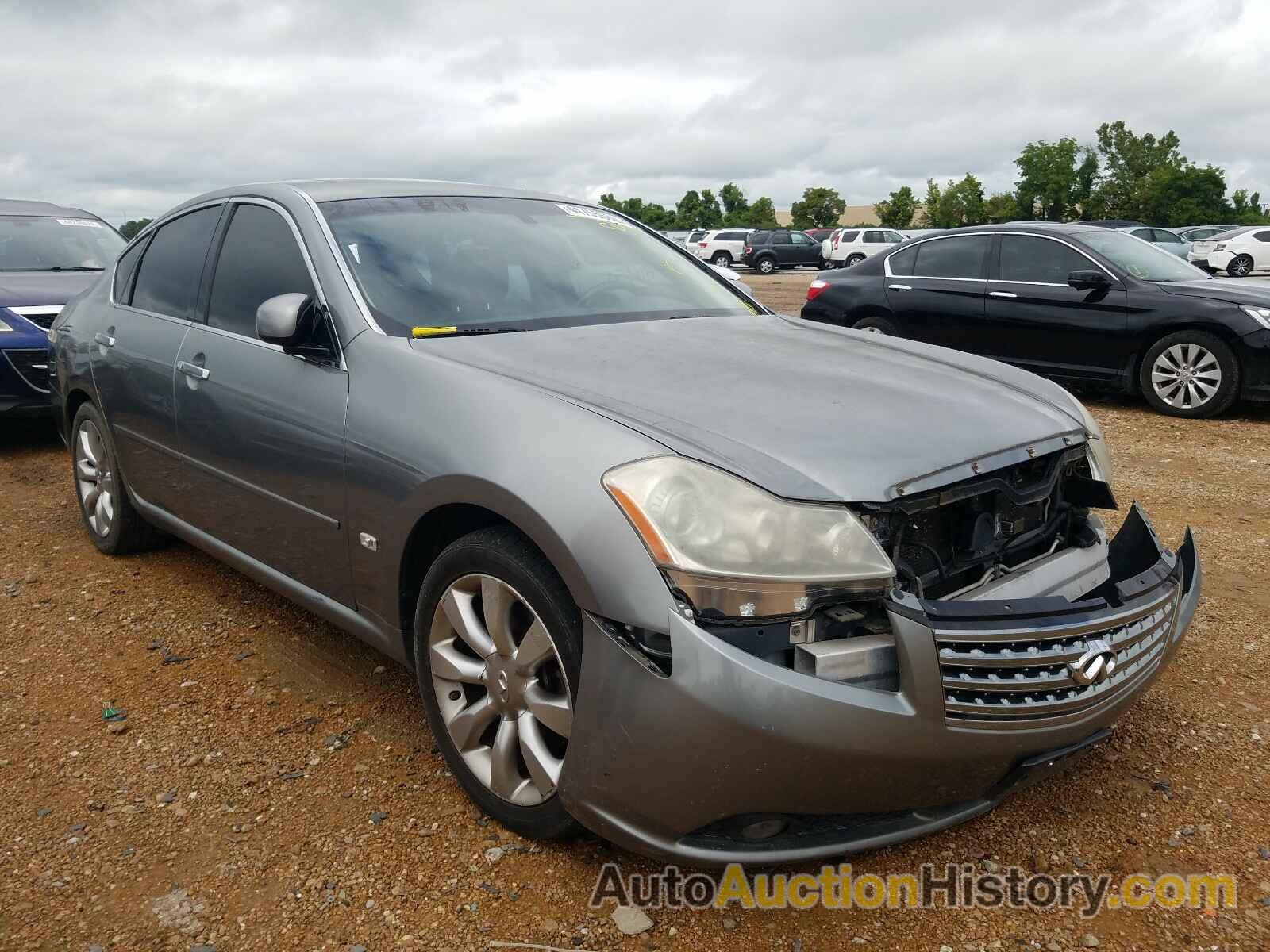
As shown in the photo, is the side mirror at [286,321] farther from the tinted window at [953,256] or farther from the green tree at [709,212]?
the green tree at [709,212]

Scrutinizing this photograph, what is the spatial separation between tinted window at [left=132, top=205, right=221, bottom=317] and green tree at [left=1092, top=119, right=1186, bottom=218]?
69324 mm

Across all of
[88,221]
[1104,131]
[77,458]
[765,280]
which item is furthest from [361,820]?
[1104,131]

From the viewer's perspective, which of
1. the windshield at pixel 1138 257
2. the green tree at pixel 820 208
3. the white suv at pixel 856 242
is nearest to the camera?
the windshield at pixel 1138 257

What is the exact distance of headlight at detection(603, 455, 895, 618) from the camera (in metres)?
1.94

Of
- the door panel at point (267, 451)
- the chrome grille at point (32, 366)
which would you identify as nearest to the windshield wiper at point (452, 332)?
the door panel at point (267, 451)

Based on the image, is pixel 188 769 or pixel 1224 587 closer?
pixel 188 769

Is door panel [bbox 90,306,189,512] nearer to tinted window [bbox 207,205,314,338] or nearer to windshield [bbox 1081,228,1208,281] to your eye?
tinted window [bbox 207,205,314,338]

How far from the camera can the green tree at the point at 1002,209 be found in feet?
219

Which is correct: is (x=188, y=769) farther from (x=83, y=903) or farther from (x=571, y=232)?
(x=571, y=232)

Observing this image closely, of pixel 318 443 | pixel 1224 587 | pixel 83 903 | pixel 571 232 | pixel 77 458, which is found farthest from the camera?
pixel 77 458

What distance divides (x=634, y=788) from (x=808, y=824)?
1.18 feet

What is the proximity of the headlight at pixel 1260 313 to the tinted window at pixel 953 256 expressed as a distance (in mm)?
2015

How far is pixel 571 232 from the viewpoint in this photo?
3592 millimetres

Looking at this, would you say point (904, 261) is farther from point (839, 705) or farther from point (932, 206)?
point (932, 206)
